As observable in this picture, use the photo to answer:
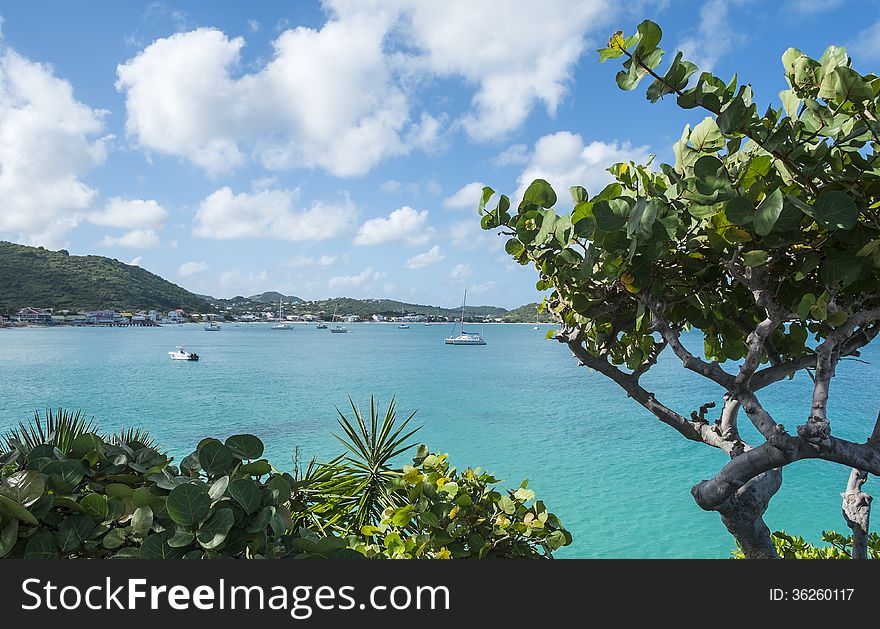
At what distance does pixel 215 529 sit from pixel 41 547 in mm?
428

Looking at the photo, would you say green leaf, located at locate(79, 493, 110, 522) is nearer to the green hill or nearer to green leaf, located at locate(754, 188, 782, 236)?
green leaf, located at locate(754, 188, 782, 236)

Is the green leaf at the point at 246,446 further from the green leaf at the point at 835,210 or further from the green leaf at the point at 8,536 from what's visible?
the green leaf at the point at 835,210

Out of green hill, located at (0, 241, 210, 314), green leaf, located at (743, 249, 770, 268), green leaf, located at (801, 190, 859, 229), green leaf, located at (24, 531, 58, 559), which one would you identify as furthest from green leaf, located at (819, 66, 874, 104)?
green hill, located at (0, 241, 210, 314)

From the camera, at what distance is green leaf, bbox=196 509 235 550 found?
129 cm

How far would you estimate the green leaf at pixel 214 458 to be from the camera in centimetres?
154

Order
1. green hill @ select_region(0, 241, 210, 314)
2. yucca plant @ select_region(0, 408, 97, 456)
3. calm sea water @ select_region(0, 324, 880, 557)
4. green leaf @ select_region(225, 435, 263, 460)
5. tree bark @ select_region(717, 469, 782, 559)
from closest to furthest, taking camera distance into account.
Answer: green leaf @ select_region(225, 435, 263, 460) < yucca plant @ select_region(0, 408, 97, 456) < tree bark @ select_region(717, 469, 782, 559) < calm sea water @ select_region(0, 324, 880, 557) < green hill @ select_region(0, 241, 210, 314)

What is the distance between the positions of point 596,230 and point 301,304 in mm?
156036

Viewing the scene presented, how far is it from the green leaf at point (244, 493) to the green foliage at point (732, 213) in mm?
1170

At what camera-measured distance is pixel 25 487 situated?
53.9 inches

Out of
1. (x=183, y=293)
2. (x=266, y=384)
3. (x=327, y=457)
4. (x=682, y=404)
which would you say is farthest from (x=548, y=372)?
(x=183, y=293)

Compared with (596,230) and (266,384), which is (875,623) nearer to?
(596,230)

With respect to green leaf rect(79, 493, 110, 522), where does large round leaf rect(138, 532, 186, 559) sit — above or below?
below

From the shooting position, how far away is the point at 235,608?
3.97 feet

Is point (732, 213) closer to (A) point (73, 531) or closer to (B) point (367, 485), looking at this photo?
(A) point (73, 531)
